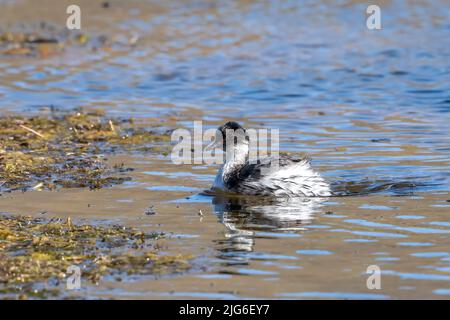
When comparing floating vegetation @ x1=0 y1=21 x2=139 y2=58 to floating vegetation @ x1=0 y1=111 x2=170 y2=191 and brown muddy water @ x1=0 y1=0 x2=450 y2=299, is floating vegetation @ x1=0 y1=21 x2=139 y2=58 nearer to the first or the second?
brown muddy water @ x1=0 y1=0 x2=450 y2=299

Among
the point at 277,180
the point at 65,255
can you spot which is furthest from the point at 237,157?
the point at 65,255

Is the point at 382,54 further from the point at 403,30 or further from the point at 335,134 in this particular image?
the point at 335,134

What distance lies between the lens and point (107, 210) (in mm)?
10086

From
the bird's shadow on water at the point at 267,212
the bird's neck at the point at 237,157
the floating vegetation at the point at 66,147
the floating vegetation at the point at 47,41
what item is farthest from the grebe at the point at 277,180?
the floating vegetation at the point at 47,41

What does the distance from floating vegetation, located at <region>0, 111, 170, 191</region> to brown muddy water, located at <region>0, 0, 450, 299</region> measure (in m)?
0.42

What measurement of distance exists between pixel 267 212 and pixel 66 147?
4272 millimetres

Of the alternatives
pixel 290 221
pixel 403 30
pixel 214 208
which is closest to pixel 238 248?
pixel 290 221

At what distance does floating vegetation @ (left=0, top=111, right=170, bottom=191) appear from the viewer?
11.5 metres

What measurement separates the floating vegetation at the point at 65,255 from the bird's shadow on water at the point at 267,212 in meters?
0.70

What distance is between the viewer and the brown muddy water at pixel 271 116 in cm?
799

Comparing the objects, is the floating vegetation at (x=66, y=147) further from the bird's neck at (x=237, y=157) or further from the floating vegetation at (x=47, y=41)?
the floating vegetation at (x=47, y=41)

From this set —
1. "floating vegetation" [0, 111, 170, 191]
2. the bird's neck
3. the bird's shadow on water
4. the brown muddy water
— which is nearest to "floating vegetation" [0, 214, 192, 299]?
the brown muddy water

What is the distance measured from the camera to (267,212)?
10289 mm

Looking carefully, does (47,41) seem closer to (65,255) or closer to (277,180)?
(277,180)
